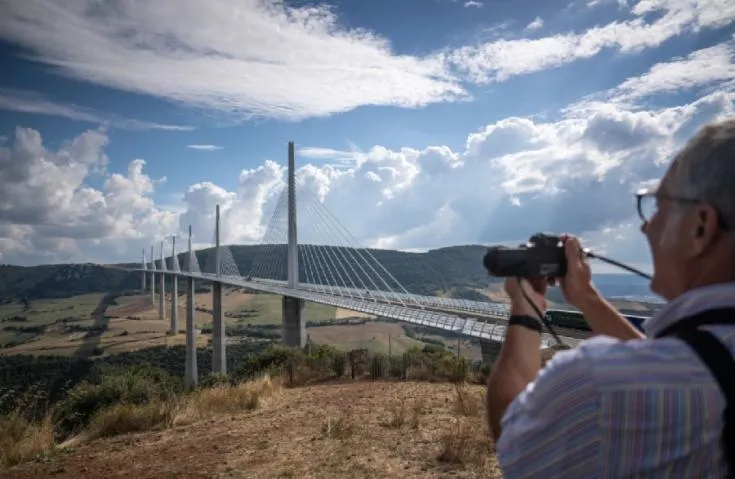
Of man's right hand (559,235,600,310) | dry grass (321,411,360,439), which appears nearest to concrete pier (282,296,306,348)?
dry grass (321,411,360,439)

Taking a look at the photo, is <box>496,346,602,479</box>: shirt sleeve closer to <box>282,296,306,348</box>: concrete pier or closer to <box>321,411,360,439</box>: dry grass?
<box>321,411,360,439</box>: dry grass

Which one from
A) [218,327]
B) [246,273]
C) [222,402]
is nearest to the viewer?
[222,402]

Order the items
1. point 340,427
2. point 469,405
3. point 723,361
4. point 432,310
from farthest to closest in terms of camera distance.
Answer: point 432,310, point 469,405, point 340,427, point 723,361

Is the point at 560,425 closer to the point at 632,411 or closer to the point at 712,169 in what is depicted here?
the point at 632,411

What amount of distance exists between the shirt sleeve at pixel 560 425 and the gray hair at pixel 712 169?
0.39m

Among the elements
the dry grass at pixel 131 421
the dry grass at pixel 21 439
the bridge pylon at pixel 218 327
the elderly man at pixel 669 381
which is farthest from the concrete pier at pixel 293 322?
the elderly man at pixel 669 381

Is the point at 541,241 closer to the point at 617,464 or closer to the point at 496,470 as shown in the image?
the point at 617,464

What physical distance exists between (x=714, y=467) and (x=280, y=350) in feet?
46.7

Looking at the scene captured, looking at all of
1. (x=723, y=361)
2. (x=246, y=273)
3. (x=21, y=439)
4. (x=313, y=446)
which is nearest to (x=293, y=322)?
(x=21, y=439)

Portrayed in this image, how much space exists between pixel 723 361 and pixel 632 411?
15 cm

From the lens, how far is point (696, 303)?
83 cm

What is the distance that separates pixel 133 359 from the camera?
1838 inches

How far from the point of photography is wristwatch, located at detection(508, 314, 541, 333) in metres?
1.10

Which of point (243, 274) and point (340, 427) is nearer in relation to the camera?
point (340, 427)
